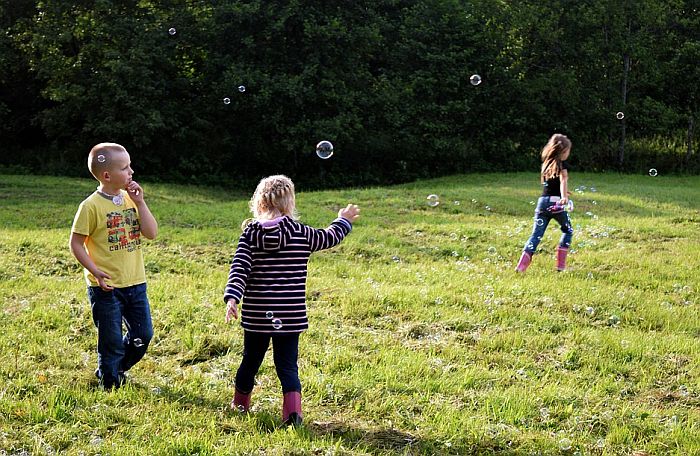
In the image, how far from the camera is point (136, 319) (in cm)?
473

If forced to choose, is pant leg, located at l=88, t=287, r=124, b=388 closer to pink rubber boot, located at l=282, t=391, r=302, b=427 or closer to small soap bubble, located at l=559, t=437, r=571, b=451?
pink rubber boot, located at l=282, t=391, r=302, b=427

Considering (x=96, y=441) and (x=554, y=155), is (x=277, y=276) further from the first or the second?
(x=554, y=155)

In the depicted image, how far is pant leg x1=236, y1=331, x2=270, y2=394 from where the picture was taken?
13.8 ft

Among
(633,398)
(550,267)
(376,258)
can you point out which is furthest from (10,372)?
(550,267)

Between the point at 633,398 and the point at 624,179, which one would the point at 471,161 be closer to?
the point at 624,179

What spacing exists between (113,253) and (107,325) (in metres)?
0.44

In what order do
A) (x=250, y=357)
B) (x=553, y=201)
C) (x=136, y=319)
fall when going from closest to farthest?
(x=250, y=357) < (x=136, y=319) < (x=553, y=201)

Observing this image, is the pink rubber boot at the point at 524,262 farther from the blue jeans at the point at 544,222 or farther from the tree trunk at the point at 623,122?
the tree trunk at the point at 623,122

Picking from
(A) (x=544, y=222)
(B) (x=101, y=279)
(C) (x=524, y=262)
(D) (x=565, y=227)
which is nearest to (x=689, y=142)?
(D) (x=565, y=227)

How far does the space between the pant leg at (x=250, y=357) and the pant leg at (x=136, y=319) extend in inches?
30.0

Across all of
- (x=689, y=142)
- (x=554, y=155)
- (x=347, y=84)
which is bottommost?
(x=554, y=155)

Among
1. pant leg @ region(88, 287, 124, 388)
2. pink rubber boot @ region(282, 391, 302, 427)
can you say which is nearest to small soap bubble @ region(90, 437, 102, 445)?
pant leg @ region(88, 287, 124, 388)

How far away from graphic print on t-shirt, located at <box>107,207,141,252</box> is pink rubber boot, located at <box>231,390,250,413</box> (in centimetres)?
114

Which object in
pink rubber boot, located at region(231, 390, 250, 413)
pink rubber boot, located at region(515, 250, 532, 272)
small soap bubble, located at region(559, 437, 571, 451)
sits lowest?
small soap bubble, located at region(559, 437, 571, 451)
